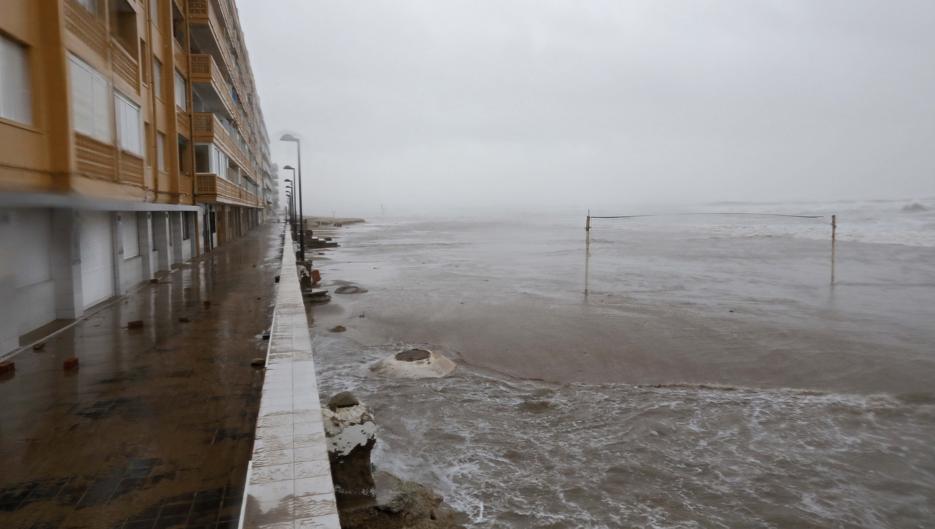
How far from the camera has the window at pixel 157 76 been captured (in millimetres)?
17645

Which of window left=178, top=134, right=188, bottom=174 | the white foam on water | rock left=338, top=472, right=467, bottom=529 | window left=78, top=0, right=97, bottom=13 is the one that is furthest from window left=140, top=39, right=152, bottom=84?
rock left=338, top=472, right=467, bottom=529

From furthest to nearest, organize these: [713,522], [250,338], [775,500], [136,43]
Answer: [136,43] < [250,338] < [775,500] < [713,522]

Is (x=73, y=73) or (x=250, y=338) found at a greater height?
(x=73, y=73)

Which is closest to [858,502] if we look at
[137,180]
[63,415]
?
[63,415]

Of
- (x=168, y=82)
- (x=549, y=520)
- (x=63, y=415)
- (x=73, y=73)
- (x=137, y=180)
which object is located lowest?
(x=549, y=520)

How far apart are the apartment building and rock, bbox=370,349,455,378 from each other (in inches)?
197

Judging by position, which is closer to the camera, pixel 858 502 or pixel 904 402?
pixel 858 502

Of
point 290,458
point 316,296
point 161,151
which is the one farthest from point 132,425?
point 161,151

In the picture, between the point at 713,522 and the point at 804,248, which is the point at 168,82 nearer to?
the point at 713,522

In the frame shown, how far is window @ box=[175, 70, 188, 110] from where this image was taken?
67.1 ft

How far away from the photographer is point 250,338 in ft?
31.0

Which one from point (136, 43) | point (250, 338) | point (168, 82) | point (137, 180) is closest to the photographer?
point (250, 338)

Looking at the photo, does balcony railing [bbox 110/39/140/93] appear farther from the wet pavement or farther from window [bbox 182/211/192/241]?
window [bbox 182/211/192/241]

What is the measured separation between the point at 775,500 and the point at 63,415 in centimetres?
697
